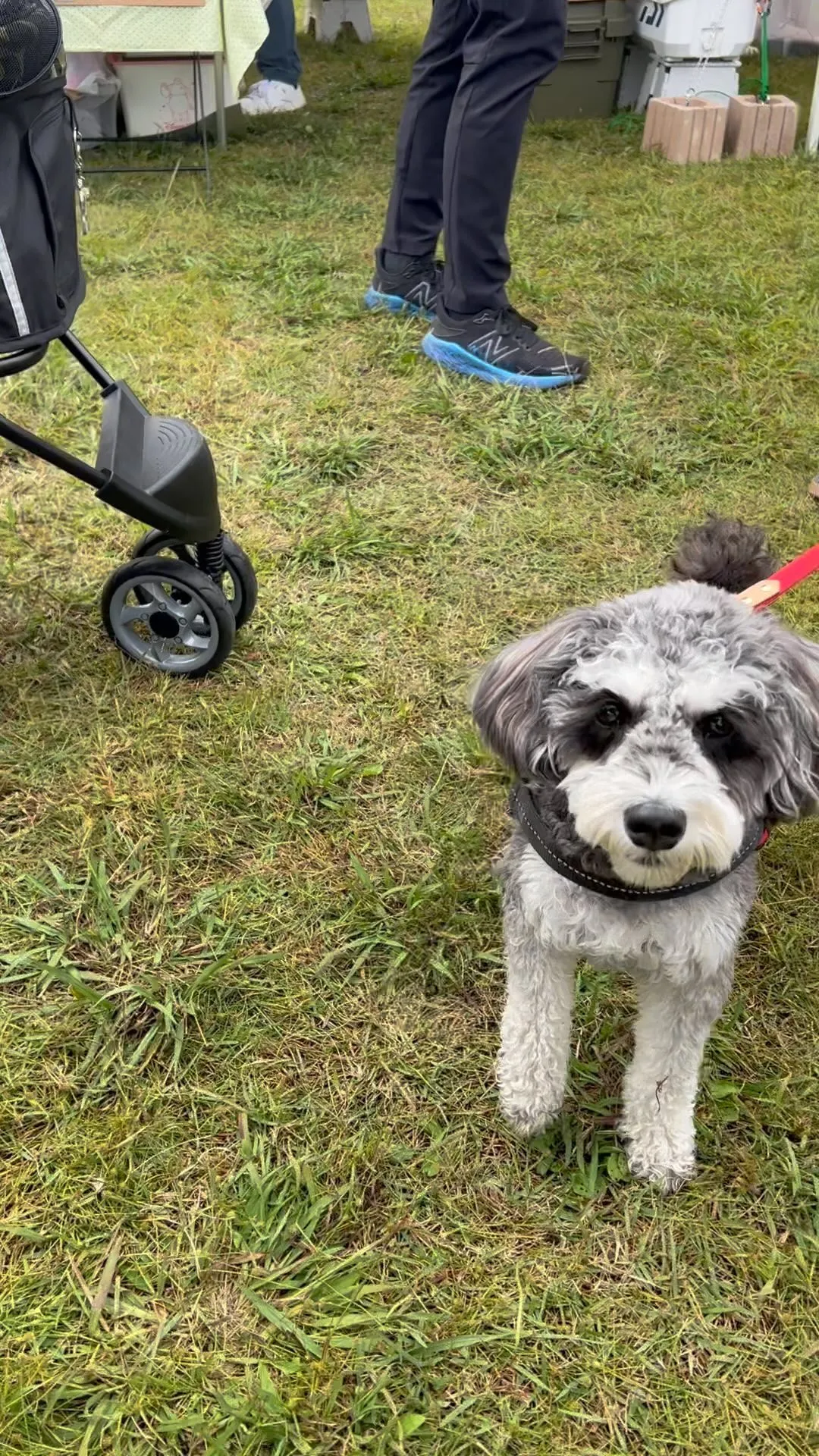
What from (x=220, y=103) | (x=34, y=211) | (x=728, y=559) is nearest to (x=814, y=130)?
(x=220, y=103)

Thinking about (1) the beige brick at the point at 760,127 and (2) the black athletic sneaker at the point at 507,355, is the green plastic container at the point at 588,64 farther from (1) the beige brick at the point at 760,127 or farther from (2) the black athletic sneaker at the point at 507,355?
(2) the black athletic sneaker at the point at 507,355

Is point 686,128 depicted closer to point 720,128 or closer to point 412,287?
point 720,128

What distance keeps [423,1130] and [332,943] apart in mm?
399

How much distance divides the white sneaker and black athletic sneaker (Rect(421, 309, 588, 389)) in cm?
422

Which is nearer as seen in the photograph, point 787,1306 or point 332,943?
point 787,1306

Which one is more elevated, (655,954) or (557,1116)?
(655,954)

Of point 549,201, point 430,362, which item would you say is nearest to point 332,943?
point 430,362

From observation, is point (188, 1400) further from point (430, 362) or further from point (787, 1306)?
point (430, 362)

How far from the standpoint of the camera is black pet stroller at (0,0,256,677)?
1742 mm

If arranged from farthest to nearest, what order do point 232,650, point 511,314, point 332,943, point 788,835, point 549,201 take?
point 549,201 → point 511,314 → point 232,650 → point 788,835 → point 332,943

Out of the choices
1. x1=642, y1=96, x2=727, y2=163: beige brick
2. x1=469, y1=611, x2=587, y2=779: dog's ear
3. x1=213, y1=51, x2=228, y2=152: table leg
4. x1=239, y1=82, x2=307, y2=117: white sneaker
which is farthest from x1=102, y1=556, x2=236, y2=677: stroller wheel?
x1=239, y1=82, x2=307, y2=117: white sneaker

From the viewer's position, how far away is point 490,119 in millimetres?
3287

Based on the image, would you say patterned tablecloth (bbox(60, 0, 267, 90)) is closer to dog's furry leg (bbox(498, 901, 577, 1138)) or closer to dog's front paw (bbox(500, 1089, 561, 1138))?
dog's furry leg (bbox(498, 901, 577, 1138))

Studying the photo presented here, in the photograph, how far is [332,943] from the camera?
193 cm
